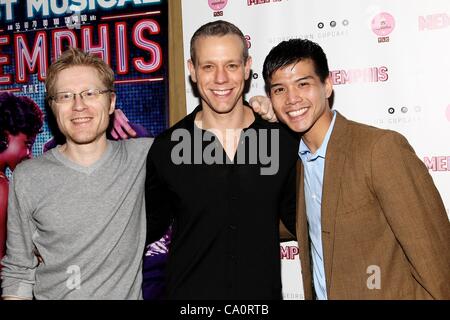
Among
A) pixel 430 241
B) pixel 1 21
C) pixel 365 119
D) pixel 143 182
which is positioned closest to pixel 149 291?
pixel 143 182

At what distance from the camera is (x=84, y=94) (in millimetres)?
2053

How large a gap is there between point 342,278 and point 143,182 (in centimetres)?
99

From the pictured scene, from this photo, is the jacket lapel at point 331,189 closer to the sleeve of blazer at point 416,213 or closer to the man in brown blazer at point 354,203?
the man in brown blazer at point 354,203

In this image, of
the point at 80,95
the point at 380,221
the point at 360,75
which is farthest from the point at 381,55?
the point at 80,95

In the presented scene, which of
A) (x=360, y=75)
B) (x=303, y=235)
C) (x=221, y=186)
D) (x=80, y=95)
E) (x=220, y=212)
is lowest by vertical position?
(x=303, y=235)

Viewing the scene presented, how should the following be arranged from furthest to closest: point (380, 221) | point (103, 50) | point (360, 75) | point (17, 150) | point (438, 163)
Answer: point (17, 150) → point (103, 50) → point (360, 75) → point (438, 163) → point (380, 221)

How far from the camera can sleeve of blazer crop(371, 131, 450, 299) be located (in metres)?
1.72

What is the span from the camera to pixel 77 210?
76.6 inches

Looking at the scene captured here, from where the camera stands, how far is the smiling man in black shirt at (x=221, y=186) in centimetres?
212

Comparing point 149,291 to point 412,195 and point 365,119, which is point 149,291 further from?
point 412,195

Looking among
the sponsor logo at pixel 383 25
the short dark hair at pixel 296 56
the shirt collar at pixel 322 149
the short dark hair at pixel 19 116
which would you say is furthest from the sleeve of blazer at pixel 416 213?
the short dark hair at pixel 19 116

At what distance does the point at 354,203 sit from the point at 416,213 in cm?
24

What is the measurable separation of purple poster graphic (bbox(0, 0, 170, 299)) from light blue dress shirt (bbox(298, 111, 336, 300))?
146cm

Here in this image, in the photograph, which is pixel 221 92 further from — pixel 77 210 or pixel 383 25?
pixel 383 25
